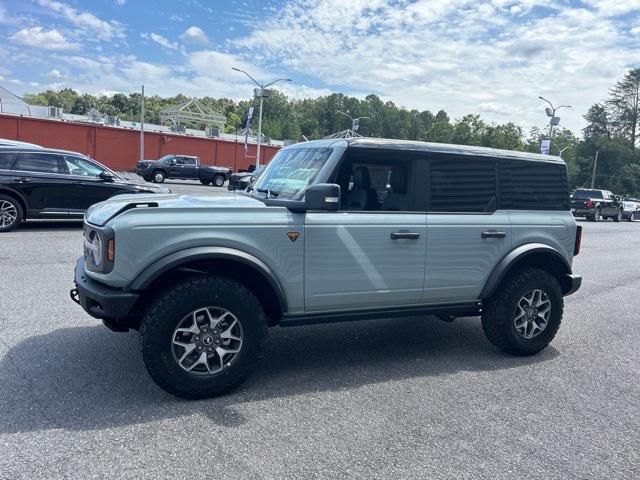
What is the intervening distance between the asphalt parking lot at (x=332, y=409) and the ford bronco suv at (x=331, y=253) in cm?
41

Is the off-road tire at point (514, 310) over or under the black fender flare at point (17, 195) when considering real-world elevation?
under

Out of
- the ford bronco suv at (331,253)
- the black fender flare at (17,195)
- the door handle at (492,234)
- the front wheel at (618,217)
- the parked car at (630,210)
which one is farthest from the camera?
the parked car at (630,210)

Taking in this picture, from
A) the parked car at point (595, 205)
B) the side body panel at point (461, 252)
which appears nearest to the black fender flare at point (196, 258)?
the side body panel at point (461, 252)

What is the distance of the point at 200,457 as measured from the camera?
288cm

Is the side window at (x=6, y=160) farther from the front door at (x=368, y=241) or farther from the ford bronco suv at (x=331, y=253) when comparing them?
the front door at (x=368, y=241)

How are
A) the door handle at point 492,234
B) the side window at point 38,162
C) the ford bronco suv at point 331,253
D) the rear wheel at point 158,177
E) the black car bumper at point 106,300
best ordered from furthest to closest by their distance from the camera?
the rear wheel at point 158,177 → the side window at point 38,162 → the door handle at point 492,234 → the ford bronco suv at point 331,253 → the black car bumper at point 106,300

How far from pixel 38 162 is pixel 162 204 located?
331 inches

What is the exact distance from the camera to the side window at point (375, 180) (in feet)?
13.6

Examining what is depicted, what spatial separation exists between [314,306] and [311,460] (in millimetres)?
1285

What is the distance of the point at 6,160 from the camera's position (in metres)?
10.2

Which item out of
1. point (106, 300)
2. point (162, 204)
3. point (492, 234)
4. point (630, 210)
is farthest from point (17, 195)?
point (630, 210)

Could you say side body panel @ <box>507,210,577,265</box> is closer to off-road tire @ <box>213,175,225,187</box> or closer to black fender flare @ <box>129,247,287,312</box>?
black fender flare @ <box>129,247,287,312</box>

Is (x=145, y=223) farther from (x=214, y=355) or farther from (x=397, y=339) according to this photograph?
(x=397, y=339)

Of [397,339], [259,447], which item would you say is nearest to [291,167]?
[397,339]
